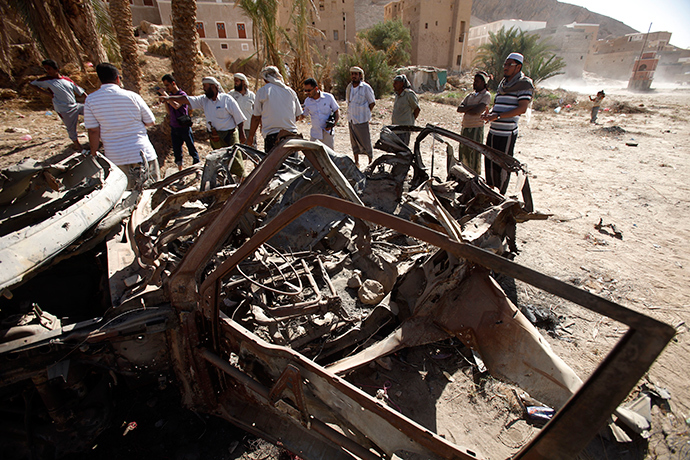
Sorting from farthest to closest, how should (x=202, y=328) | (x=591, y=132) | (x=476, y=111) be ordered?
(x=591, y=132) → (x=476, y=111) → (x=202, y=328)

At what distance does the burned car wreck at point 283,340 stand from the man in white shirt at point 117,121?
65.0 inches

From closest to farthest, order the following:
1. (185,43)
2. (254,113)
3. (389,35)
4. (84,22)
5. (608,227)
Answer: (608,227) < (254,113) < (84,22) < (185,43) < (389,35)

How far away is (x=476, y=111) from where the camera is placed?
5.38 meters

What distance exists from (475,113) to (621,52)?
6248 centimetres

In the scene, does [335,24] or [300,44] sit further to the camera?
[335,24]

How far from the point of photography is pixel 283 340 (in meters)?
2.37

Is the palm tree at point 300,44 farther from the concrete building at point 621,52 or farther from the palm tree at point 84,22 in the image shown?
the concrete building at point 621,52

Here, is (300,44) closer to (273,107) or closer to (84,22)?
(84,22)

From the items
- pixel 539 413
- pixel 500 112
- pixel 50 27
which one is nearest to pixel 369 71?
pixel 50 27

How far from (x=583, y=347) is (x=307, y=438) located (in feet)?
8.58

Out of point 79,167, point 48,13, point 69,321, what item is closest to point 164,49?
point 48,13

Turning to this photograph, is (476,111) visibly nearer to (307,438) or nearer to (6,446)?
(307,438)

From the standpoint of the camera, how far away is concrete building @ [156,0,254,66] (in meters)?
26.2

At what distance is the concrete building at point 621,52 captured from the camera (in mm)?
46188
